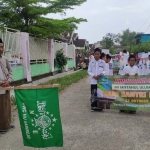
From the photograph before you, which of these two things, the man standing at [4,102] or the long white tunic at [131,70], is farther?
the long white tunic at [131,70]

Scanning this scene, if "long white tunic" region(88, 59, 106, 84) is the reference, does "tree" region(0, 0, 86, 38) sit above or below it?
A: above

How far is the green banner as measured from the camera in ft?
19.2

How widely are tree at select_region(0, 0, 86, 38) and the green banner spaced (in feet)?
26.5

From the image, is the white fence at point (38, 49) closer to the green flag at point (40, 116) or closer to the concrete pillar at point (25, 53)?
the concrete pillar at point (25, 53)

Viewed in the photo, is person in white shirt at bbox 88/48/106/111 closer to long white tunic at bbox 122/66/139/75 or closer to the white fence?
long white tunic at bbox 122/66/139/75

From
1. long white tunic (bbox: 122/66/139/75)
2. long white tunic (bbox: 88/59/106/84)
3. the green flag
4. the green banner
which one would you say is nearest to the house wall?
long white tunic (bbox: 88/59/106/84)

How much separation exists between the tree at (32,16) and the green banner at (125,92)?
8.08 m

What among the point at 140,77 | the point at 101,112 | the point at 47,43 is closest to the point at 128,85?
the point at 140,77

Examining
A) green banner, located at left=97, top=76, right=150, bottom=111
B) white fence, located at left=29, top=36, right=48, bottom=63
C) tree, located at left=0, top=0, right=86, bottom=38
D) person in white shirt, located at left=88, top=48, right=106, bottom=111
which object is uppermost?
tree, located at left=0, top=0, right=86, bottom=38

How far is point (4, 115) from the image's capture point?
463cm

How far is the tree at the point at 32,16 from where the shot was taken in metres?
13.1

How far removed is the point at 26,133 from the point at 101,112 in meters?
3.23

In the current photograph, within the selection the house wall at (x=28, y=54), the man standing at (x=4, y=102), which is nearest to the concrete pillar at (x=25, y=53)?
the house wall at (x=28, y=54)

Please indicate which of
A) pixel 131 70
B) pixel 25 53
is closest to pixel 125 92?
pixel 131 70
